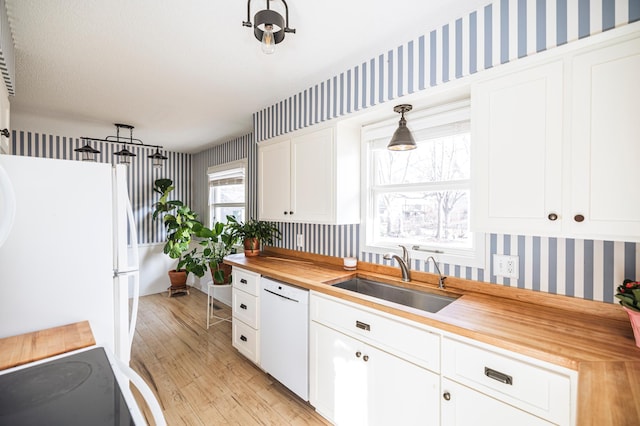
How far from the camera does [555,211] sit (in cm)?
131

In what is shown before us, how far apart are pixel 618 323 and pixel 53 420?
84.4 inches

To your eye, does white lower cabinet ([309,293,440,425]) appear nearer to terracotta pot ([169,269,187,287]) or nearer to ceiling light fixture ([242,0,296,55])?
ceiling light fixture ([242,0,296,55])

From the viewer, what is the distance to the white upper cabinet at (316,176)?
7.55ft

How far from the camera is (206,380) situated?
2.43 metres

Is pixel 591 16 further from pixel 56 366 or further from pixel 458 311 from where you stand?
pixel 56 366

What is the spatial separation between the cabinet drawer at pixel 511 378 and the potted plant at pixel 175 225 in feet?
13.4

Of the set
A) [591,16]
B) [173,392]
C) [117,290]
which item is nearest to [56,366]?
[117,290]

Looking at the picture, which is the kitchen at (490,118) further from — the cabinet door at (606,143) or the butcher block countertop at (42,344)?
the butcher block countertop at (42,344)

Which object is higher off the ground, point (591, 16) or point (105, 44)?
point (105, 44)

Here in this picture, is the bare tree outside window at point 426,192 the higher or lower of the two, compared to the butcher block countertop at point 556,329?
higher

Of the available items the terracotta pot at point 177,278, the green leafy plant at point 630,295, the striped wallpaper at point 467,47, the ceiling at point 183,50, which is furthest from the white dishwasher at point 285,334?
the terracotta pot at point 177,278

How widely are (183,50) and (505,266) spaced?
2.50 meters

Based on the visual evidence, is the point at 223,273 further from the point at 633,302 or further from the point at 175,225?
the point at 633,302

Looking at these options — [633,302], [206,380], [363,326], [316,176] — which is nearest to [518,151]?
[633,302]
